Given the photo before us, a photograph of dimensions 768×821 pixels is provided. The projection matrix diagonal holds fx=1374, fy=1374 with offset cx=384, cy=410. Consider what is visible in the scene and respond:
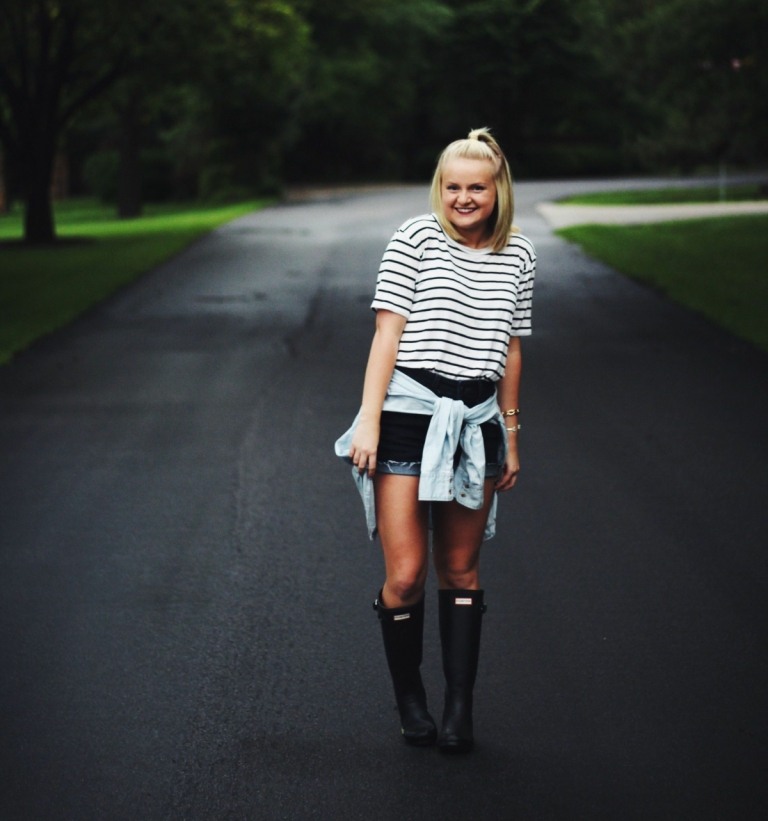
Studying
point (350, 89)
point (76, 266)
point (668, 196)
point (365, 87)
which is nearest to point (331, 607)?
point (76, 266)

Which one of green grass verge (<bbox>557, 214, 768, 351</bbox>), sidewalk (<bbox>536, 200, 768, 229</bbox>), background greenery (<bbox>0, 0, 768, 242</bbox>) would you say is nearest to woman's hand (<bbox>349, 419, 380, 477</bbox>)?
green grass verge (<bbox>557, 214, 768, 351</bbox>)

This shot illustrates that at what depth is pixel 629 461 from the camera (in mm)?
8227

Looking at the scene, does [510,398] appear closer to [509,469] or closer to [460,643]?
[509,469]

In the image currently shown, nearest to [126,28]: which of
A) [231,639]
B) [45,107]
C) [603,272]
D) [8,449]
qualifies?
[45,107]

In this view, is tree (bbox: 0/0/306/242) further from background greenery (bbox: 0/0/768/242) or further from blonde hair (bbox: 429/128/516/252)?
blonde hair (bbox: 429/128/516/252)

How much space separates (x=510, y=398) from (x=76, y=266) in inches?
767

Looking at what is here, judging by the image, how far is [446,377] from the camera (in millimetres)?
3930

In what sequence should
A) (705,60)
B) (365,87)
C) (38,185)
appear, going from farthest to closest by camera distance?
(365,87) → (38,185) → (705,60)

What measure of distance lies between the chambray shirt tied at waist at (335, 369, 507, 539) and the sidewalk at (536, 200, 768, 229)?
25630 mm

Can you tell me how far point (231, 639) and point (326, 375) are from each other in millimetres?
6494

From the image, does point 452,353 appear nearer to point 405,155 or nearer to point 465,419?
point 465,419

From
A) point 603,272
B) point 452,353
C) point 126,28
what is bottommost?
point 603,272

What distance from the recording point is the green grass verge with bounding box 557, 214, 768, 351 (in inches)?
604

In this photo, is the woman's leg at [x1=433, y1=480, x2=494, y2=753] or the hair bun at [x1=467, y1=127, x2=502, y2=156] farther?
the woman's leg at [x1=433, y1=480, x2=494, y2=753]
